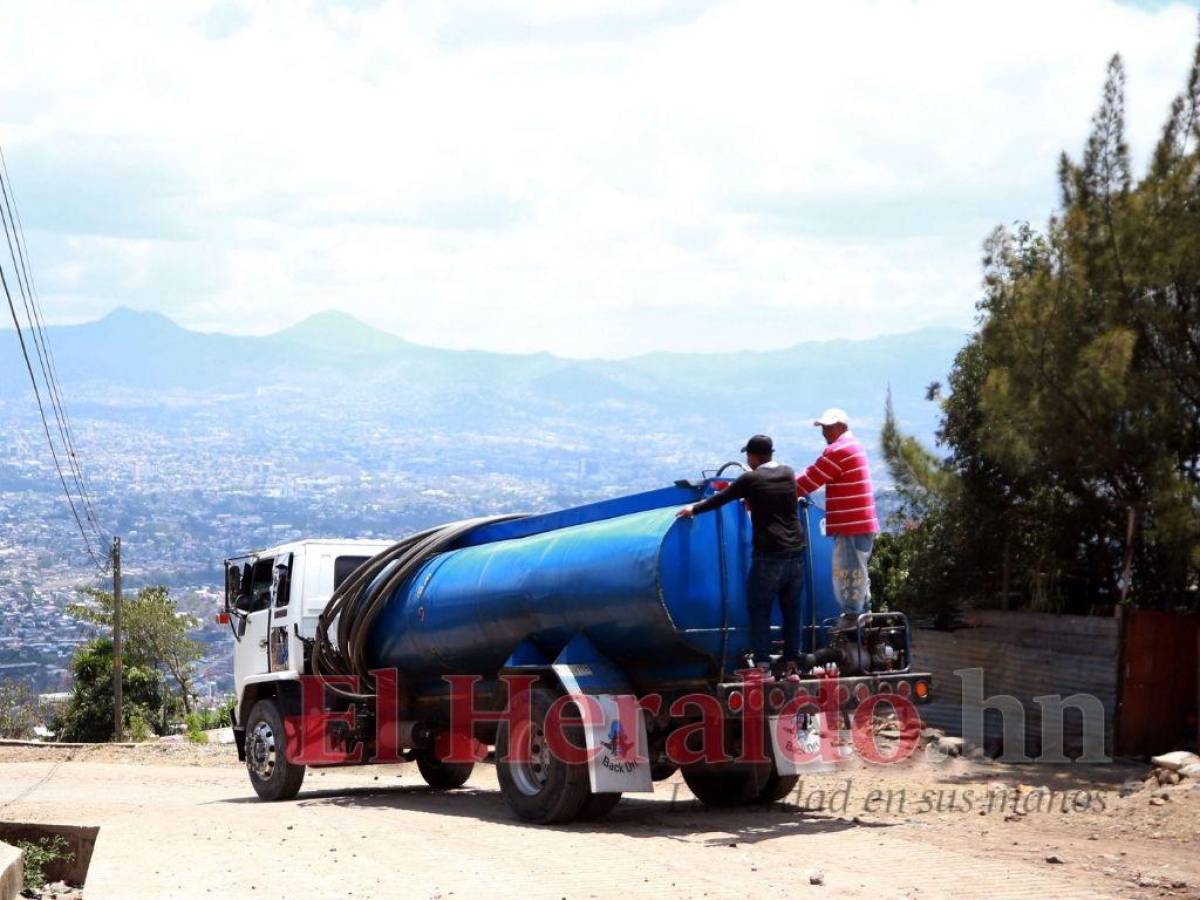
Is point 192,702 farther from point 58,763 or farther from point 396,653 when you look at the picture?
point 396,653

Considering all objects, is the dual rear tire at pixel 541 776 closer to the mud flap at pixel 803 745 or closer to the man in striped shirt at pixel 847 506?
the mud flap at pixel 803 745

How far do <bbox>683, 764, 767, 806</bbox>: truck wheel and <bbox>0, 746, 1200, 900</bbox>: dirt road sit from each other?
0.27 m

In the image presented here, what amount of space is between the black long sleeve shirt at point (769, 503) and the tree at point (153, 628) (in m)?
48.3

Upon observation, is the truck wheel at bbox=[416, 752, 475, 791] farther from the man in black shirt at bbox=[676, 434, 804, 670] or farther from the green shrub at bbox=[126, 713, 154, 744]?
the green shrub at bbox=[126, 713, 154, 744]

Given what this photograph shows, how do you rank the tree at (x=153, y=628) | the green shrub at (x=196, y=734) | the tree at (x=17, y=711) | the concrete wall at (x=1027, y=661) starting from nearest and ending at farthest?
the concrete wall at (x=1027, y=661) → the green shrub at (x=196, y=734) → the tree at (x=17, y=711) → the tree at (x=153, y=628)

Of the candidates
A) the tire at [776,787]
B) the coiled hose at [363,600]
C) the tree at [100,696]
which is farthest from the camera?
the tree at [100,696]

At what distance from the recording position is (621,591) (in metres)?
12.5

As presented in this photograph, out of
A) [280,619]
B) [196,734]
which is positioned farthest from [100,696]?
[280,619]

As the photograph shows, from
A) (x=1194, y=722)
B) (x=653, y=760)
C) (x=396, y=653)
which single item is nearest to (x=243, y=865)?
(x=653, y=760)

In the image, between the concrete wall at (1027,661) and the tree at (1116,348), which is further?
the concrete wall at (1027,661)

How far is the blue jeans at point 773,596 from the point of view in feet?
40.2

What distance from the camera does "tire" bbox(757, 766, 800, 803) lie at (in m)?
14.4

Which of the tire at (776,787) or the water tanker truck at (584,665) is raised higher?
the water tanker truck at (584,665)

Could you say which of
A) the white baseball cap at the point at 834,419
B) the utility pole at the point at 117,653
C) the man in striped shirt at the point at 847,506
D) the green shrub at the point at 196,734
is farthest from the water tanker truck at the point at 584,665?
the utility pole at the point at 117,653
